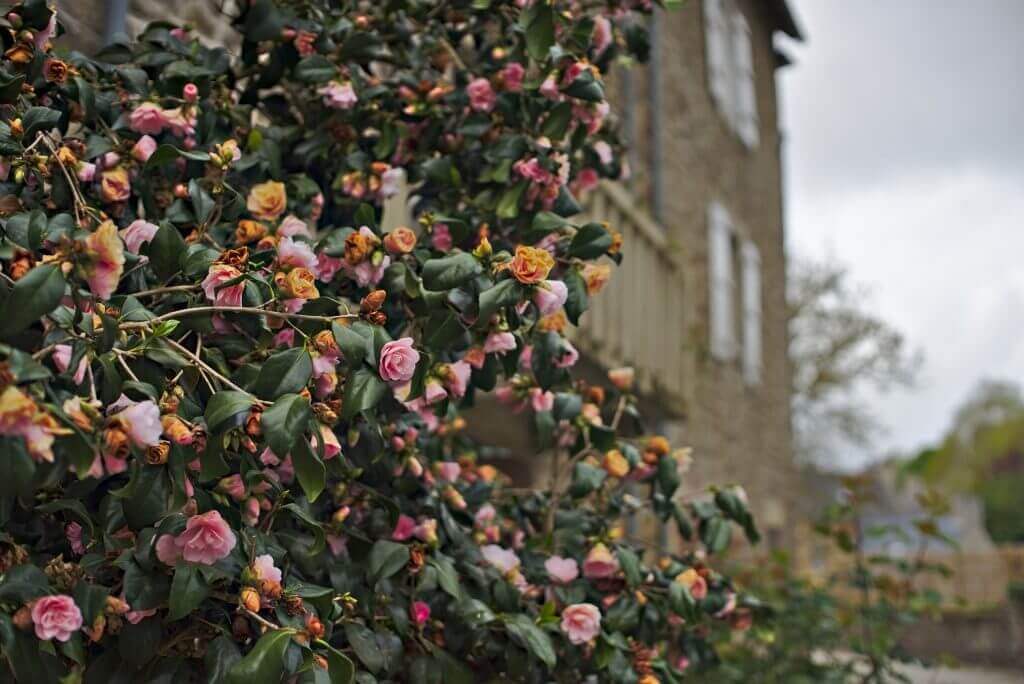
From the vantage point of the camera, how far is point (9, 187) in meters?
1.75

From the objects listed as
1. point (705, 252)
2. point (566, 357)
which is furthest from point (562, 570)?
point (705, 252)

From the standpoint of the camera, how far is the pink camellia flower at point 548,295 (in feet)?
5.45

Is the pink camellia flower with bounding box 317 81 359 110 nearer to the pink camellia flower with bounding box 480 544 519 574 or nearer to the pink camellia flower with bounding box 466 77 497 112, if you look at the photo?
the pink camellia flower with bounding box 466 77 497 112

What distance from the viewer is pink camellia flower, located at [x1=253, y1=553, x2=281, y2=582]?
160cm

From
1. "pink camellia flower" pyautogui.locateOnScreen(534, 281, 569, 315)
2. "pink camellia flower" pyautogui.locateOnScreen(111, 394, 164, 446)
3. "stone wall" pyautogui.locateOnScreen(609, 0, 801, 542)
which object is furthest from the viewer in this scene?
"stone wall" pyautogui.locateOnScreen(609, 0, 801, 542)

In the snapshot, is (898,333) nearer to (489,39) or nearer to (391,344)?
(489,39)

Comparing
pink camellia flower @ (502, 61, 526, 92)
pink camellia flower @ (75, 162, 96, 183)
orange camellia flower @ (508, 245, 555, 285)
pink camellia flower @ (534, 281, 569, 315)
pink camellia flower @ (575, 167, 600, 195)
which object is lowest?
pink camellia flower @ (534, 281, 569, 315)

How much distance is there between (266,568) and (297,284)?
43 centimetres

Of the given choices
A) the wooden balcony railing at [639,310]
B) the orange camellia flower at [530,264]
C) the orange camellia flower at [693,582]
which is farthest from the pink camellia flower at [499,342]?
the wooden balcony railing at [639,310]

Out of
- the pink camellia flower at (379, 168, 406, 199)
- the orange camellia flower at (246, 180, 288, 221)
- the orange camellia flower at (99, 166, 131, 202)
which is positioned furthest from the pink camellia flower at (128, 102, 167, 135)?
the pink camellia flower at (379, 168, 406, 199)

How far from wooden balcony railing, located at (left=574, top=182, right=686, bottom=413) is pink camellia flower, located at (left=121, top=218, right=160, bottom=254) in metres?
2.32

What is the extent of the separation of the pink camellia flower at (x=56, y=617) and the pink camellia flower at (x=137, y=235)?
0.61 meters

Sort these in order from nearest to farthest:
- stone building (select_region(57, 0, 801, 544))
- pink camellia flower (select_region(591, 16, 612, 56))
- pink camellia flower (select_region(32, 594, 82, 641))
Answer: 1. pink camellia flower (select_region(32, 594, 82, 641))
2. pink camellia flower (select_region(591, 16, 612, 56))
3. stone building (select_region(57, 0, 801, 544))

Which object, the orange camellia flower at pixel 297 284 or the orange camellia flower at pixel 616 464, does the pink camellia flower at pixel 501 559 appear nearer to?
the orange camellia flower at pixel 616 464
